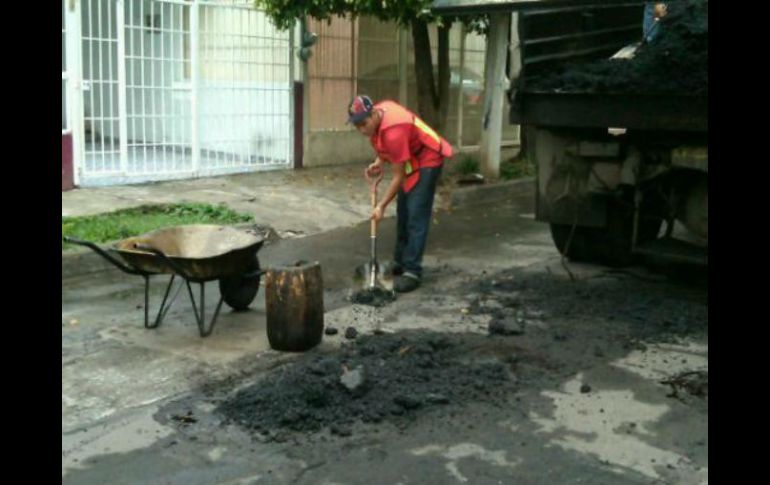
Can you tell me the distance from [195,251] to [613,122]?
3.19m

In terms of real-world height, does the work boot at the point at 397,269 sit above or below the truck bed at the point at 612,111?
below

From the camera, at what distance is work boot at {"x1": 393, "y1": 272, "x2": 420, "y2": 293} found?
7.46 meters

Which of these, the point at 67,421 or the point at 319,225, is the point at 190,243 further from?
the point at 319,225

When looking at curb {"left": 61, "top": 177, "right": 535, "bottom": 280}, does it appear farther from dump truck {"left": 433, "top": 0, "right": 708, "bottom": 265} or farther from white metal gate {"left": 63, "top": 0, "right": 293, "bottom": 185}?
dump truck {"left": 433, "top": 0, "right": 708, "bottom": 265}

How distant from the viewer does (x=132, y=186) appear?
11219 millimetres

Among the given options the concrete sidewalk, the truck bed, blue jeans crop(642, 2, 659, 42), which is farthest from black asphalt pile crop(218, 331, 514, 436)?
the concrete sidewalk

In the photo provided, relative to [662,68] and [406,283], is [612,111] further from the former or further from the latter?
[406,283]

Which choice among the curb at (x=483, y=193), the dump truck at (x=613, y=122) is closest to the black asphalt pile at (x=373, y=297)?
the dump truck at (x=613, y=122)

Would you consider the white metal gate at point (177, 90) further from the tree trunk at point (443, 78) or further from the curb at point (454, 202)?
the curb at point (454, 202)

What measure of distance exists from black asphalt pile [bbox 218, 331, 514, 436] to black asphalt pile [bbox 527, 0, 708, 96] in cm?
261

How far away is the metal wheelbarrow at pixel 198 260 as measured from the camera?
589 cm

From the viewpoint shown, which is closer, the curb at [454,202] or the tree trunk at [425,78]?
the curb at [454,202]

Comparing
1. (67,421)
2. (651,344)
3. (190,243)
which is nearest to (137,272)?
(190,243)

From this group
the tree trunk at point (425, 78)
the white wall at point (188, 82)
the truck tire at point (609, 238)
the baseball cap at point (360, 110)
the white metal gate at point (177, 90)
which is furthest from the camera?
the tree trunk at point (425, 78)
